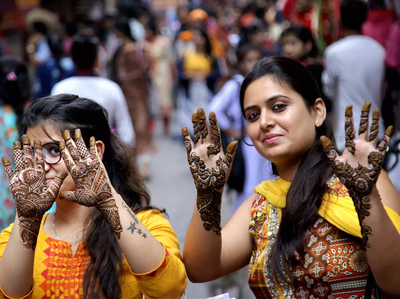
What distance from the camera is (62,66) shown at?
6863 mm

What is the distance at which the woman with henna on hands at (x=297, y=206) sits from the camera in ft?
5.56

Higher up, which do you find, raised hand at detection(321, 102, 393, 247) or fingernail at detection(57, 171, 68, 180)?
fingernail at detection(57, 171, 68, 180)

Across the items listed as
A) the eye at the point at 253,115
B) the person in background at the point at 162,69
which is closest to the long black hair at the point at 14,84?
the eye at the point at 253,115

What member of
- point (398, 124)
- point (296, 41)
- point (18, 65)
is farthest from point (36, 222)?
point (398, 124)

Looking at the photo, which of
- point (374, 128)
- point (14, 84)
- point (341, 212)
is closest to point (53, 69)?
point (14, 84)

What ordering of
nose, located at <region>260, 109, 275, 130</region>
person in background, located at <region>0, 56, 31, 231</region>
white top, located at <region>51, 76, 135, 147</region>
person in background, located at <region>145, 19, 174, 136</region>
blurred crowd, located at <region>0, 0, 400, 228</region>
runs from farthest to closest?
person in background, located at <region>145, 19, 174, 136</region> → white top, located at <region>51, 76, 135, 147</region> → blurred crowd, located at <region>0, 0, 400, 228</region> → person in background, located at <region>0, 56, 31, 231</region> → nose, located at <region>260, 109, 275, 130</region>

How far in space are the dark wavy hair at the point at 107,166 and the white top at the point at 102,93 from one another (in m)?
2.10

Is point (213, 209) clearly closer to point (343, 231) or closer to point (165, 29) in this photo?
point (343, 231)

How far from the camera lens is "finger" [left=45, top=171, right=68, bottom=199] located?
1780 mm

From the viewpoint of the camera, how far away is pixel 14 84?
370 cm

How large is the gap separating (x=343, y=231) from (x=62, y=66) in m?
5.68

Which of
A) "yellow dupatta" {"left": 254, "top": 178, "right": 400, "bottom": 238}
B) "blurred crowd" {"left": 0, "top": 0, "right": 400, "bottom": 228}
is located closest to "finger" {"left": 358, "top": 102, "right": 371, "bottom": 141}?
"yellow dupatta" {"left": 254, "top": 178, "right": 400, "bottom": 238}

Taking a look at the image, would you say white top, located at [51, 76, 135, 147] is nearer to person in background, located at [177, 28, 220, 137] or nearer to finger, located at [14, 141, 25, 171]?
finger, located at [14, 141, 25, 171]

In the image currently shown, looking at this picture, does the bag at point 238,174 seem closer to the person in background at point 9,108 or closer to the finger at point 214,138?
the person in background at point 9,108
